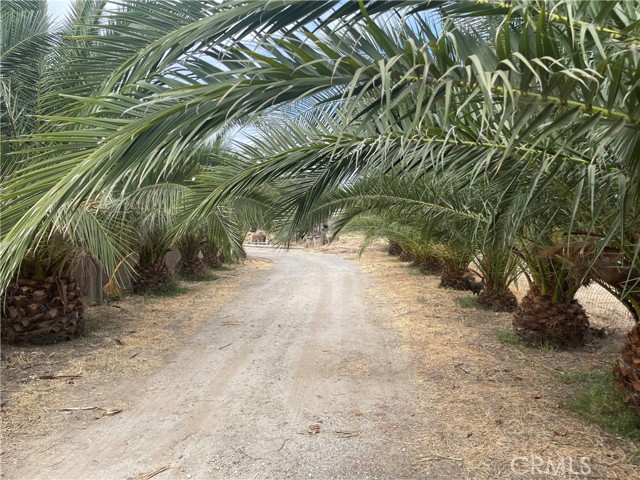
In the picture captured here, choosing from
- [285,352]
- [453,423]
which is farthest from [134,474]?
[285,352]

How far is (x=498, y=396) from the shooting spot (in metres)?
4.29

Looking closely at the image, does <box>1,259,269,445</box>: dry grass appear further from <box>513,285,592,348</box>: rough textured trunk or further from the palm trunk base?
the palm trunk base

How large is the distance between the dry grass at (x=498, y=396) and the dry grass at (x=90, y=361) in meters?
2.66

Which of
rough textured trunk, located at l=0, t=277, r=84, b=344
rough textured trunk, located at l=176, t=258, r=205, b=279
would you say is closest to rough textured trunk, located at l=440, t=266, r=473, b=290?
rough textured trunk, located at l=176, t=258, r=205, b=279

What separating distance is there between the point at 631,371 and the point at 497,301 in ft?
17.0

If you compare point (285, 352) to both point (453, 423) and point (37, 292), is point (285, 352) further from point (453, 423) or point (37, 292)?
point (37, 292)

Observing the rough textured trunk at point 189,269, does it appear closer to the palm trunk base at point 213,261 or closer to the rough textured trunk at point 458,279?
the palm trunk base at point 213,261

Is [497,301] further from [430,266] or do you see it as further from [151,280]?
[151,280]

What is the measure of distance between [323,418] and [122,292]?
696 centimetres

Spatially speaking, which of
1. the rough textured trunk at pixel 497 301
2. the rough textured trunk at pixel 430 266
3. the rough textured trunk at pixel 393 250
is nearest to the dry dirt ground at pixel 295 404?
the rough textured trunk at pixel 497 301

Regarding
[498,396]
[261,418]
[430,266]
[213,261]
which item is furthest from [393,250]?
[261,418]

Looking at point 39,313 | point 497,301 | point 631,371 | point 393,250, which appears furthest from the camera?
point 393,250

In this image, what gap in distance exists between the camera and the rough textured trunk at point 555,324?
5.98 m

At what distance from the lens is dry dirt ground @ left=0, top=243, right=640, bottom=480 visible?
3.08m
